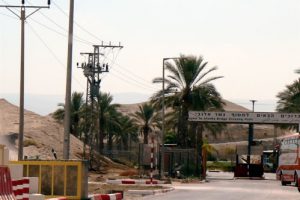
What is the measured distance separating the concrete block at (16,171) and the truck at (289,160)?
77.6ft

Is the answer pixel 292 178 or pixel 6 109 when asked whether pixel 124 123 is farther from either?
pixel 292 178

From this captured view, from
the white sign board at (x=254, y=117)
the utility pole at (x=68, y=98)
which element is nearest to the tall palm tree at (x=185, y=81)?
the white sign board at (x=254, y=117)

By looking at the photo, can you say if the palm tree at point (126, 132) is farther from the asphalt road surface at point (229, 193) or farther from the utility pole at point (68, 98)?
the utility pole at point (68, 98)

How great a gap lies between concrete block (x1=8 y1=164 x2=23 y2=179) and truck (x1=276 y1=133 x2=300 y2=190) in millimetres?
23638

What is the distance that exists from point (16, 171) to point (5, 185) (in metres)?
6.54

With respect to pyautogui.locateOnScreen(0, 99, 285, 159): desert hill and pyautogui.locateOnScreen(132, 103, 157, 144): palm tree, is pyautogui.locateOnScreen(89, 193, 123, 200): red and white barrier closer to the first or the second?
pyautogui.locateOnScreen(0, 99, 285, 159): desert hill

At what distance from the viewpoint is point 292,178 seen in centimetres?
4912

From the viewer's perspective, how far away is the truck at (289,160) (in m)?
46.9

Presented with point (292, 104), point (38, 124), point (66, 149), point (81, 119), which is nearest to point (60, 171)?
point (66, 149)

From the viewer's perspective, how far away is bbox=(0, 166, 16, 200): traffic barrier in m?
16.9

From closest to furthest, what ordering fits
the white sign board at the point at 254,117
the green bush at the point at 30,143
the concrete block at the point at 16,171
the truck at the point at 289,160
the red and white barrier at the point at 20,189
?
the red and white barrier at the point at 20,189 → the concrete block at the point at 16,171 → the truck at the point at 289,160 → the white sign board at the point at 254,117 → the green bush at the point at 30,143

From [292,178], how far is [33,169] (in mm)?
26146

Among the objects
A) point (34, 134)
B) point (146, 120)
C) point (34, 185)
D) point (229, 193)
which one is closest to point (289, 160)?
point (229, 193)

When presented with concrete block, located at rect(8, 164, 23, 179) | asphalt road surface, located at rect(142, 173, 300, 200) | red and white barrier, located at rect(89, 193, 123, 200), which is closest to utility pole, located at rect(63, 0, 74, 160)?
asphalt road surface, located at rect(142, 173, 300, 200)
